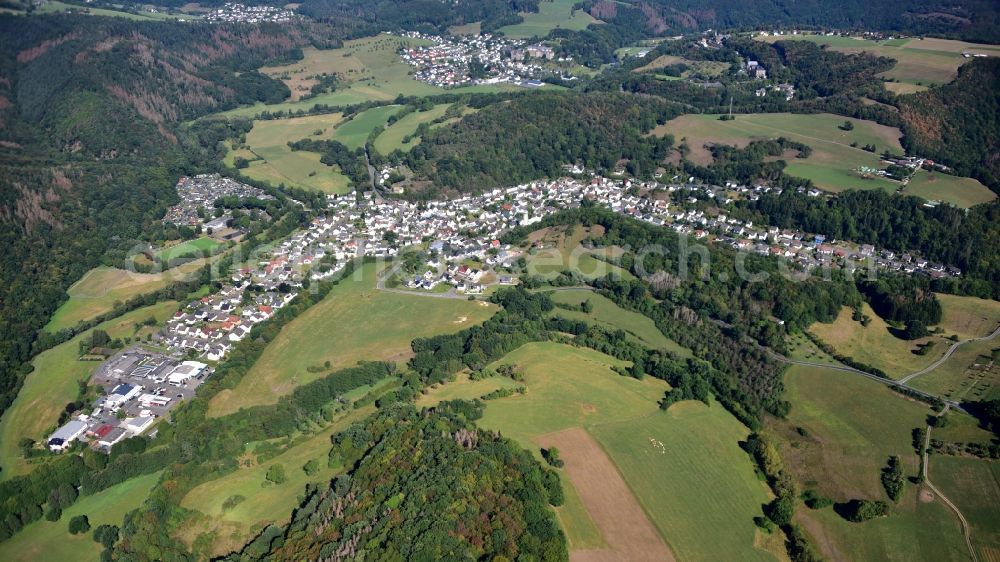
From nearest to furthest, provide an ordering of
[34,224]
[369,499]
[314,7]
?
[369,499]
[34,224]
[314,7]

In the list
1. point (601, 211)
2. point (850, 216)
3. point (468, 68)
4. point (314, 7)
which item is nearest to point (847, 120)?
point (850, 216)

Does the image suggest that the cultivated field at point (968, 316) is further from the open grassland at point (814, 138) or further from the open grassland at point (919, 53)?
the open grassland at point (919, 53)

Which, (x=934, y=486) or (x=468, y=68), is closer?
(x=934, y=486)

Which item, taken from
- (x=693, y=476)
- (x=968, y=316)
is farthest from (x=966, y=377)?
(x=693, y=476)

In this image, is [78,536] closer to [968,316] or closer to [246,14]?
[968,316]

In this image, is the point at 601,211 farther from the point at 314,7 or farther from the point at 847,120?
the point at 314,7

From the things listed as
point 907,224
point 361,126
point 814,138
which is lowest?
point 907,224

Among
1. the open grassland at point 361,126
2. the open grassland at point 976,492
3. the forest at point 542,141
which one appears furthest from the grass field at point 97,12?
the open grassland at point 976,492
